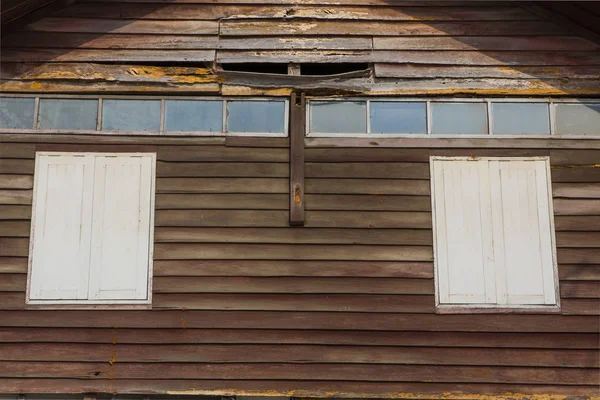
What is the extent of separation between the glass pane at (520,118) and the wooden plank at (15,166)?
4559mm

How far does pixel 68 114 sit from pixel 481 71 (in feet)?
13.6

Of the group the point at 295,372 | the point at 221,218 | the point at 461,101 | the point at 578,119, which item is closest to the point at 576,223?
the point at 578,119

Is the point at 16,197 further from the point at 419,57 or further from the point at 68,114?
the point at 419,57

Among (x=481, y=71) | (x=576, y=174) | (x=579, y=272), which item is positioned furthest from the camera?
(x=481, y=71)

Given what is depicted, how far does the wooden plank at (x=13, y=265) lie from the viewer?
6.44 metres

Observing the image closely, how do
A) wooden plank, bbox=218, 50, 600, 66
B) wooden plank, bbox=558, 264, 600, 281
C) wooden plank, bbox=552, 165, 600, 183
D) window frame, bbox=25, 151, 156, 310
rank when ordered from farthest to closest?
wooden plank, bbox=218, 50, 600, 66 → wooden plank, bbox=552, 165, 600, 183 → wooden plank, bbox=558, 264, 600, 281 → window frame, bbox=25, 151, 156, 310

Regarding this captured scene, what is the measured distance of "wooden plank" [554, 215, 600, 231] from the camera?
659 centimetres

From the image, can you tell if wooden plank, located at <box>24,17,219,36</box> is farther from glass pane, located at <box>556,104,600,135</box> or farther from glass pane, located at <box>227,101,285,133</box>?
glass pane, located at <box>556,104,600,135</box>

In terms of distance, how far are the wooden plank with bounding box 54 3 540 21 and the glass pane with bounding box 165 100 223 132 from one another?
0.90m

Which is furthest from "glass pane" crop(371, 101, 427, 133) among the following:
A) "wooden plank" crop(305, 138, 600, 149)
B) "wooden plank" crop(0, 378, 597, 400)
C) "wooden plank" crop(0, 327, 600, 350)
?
"wooden plank" crop(0, 378, 597, 400)

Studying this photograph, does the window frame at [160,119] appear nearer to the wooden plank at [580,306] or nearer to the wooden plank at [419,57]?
the wooden plank at [419,57]

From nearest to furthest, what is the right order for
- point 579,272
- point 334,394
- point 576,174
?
1. point 334,394
2. point 579,272
3. point 576,174

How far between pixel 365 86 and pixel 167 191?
2219 millimetres

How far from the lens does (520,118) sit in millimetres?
6883
